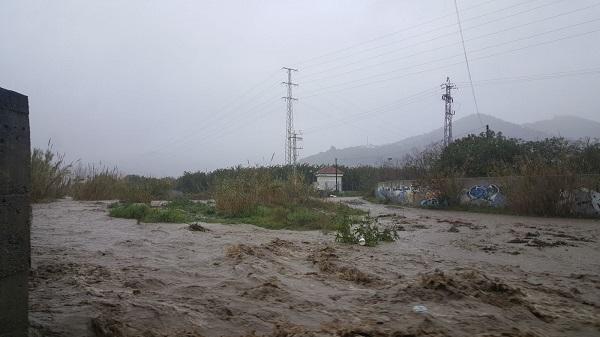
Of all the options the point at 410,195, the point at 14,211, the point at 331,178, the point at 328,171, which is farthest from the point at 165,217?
the point at 328,171

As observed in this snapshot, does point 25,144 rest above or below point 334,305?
above

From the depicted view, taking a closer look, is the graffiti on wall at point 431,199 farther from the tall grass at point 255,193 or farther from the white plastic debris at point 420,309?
the white plastic debris at point 420,309

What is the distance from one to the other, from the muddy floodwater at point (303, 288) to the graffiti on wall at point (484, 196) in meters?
11.5

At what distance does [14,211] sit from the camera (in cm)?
250

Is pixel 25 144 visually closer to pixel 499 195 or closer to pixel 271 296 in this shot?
pixel 271 296

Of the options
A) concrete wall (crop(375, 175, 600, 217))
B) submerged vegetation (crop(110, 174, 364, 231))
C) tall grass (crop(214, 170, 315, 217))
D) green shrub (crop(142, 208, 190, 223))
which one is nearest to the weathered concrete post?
submerged vegetation (crop(110, 174, 364, 231))

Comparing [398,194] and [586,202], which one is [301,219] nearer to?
[586,202]

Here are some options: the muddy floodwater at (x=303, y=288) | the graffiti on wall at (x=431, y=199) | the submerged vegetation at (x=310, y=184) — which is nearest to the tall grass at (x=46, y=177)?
the submerged vegetation at (x=310, y=184)

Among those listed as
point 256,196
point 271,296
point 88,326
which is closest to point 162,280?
point 271,296

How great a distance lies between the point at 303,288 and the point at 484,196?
1825 cm

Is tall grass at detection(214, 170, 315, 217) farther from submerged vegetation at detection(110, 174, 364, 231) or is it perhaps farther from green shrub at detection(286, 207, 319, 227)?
green shrub at detection(286, 207, 319, 227)

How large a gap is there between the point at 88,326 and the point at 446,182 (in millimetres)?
21515

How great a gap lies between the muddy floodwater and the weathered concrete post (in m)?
0.50

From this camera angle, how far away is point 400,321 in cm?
381
